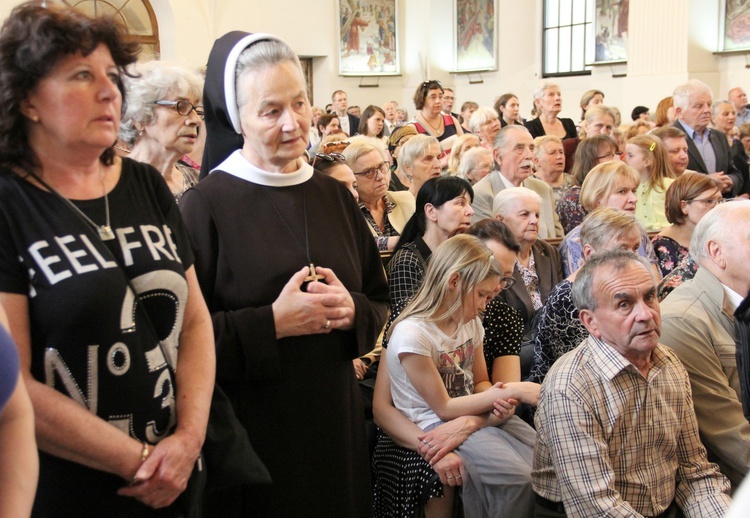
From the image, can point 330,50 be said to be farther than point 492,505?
Yes

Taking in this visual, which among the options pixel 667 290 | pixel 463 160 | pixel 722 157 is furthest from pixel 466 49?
pixel 667 290

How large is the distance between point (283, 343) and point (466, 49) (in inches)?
721

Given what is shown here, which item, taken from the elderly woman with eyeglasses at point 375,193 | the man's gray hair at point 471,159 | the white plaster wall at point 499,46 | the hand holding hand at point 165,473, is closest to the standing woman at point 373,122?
the man's gray hair at point 471,159

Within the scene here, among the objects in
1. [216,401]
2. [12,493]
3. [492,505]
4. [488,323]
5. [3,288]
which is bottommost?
[492,505]

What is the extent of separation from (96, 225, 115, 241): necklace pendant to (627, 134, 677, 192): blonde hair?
16.9ft

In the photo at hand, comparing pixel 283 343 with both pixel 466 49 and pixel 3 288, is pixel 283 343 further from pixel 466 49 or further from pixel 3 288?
pixel 466 49

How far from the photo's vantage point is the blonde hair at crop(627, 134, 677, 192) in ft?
20.2

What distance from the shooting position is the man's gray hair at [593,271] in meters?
2.72

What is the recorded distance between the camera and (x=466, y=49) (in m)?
19.6

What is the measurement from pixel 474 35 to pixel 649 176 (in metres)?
13.9

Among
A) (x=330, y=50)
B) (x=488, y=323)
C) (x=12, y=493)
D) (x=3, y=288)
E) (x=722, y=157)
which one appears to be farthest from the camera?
(x=330, y=50)

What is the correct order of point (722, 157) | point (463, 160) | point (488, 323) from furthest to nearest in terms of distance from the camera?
point (722, 157)
point (463, 160)
point (488, 323)

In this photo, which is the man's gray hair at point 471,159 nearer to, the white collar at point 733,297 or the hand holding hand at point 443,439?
the white collar at point 733,297

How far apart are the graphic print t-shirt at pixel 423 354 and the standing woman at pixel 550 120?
574 centimetres
